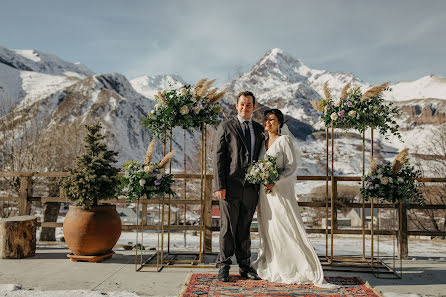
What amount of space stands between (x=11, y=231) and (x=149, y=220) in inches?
781

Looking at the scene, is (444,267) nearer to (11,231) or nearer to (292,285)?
(292,285)

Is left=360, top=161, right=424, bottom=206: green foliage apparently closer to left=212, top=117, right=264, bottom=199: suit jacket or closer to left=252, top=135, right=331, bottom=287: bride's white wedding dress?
left=252, top=135, right=331, bottom=287: bride's white wedding dress

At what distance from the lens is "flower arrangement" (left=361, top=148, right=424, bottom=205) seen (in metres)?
5.10

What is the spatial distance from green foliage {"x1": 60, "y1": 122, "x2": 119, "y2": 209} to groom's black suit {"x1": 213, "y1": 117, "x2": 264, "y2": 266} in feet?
6.59

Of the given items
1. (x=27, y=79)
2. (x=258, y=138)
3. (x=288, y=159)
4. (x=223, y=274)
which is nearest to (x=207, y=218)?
(x=223, y=274)

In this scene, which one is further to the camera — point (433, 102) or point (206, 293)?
point (433, 102)

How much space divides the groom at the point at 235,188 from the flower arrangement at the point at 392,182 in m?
1.72

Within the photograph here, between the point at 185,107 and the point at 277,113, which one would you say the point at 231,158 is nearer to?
the point at 277,113

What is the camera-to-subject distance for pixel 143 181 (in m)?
5.03

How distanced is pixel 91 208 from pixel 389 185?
4359 millimetres

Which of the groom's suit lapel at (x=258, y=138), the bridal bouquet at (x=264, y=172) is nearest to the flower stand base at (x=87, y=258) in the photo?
the bridal bouquet at (x=264, y=172)

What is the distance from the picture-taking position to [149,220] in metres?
Result: 25.2

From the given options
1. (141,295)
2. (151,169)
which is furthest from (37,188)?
(141,295)

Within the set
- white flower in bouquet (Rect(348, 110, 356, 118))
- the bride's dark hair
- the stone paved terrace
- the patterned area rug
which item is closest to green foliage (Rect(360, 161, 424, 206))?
white flower in bouquet (Rect(348, 110, 356, 118))
